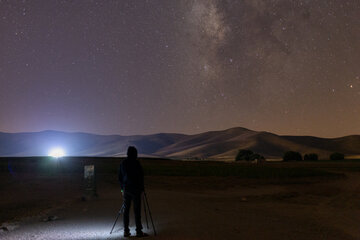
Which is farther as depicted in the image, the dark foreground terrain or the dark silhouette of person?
the dark foreground terrain

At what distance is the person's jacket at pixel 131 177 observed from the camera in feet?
32.4

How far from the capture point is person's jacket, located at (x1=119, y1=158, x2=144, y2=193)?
9.89 metres

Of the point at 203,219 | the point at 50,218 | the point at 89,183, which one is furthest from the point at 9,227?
the point at 89,183

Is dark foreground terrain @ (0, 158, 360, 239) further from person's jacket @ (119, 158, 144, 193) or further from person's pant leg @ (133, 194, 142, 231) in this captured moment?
person's jacket @ (119, 158, 144, 193)

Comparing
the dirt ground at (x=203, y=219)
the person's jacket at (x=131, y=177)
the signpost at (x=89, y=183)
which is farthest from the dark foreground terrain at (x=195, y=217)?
the person's jacket at (x=131, y=177)

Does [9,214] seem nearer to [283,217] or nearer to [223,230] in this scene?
[223,230]

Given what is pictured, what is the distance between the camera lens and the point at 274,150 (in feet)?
602

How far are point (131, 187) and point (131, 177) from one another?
0.26 m

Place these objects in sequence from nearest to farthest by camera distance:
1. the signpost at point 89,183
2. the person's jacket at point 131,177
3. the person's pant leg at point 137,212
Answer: the person's pant leg at point 137,212 < the person's jacket at point 131,177 < the signpost at point 89,183

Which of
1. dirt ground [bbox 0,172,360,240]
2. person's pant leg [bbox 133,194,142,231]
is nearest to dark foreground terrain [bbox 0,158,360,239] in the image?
dirt ground [bbox 0,172,360,240]

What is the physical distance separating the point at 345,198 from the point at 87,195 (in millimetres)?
13415

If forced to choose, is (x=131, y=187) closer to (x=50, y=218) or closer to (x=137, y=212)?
(x=137, y=212)

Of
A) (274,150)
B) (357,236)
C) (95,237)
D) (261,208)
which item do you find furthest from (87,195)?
(274,150)

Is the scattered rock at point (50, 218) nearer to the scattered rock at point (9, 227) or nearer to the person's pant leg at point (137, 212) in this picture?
the scattered rock at point (9, 227)
